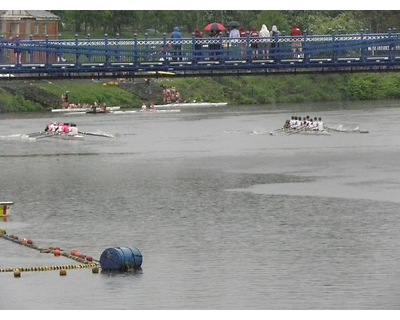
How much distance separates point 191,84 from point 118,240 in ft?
296

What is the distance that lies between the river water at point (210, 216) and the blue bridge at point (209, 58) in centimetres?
451

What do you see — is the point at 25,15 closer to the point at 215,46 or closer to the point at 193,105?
the point at 193,105

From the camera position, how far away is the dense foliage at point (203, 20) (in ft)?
452

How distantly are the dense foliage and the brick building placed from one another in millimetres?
1442

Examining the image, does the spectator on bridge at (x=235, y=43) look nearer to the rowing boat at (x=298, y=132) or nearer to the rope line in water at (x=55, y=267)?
the rowing boat at (x=298, y=132)

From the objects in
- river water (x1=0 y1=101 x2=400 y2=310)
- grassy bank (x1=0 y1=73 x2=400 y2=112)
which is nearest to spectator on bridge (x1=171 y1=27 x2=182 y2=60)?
river water (x1=0 y1=101 x2=400 y2=310)

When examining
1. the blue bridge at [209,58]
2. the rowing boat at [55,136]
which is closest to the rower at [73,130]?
the rowing boat at [55,136]

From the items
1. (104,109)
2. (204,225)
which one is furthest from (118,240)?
(104,109)

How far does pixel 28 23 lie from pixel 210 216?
77394 millimetres

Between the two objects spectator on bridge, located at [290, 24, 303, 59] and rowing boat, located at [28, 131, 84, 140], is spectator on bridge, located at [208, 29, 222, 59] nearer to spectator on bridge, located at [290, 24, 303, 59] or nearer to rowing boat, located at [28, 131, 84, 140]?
spectator on bridge, located at [290, 24, 303, 59]

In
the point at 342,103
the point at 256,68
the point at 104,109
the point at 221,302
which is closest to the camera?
the point at 221,302

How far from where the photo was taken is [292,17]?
146000 millimetres

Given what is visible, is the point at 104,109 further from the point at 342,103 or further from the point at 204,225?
the point at 204,225

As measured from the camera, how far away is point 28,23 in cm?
14012
